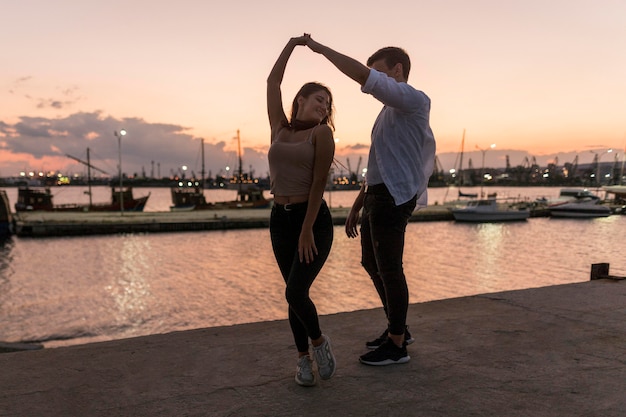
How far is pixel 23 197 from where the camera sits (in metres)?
53.6

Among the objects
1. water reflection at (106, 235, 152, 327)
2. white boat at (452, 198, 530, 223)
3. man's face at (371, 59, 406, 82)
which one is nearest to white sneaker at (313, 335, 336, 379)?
man's face at (371, 59, 406, 82)

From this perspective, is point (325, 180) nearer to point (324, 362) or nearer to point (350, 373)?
point (324, 362)

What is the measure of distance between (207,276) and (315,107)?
63.6ft

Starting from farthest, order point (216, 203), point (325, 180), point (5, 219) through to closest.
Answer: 1. point (216, 203)
2. point (5, 219)
3. point (325, 180)

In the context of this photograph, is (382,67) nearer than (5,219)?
Yes

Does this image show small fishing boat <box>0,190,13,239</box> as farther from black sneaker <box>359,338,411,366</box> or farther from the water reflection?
black sneaker <box>359,338,411,366</box>

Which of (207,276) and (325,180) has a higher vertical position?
(325,180)

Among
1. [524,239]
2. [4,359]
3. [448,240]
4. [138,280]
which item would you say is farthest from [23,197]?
[4,359]

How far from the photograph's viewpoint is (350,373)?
2.66 metres

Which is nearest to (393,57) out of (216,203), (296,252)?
(296,252)

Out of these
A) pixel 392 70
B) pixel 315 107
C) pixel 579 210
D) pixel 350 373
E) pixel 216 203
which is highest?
pixel 392 70

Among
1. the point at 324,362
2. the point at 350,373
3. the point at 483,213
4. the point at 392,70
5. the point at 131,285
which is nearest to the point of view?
the point at 324,362

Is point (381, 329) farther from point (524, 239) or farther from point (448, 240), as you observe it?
point (524, 239)

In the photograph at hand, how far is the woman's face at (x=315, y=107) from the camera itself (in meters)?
2.49
